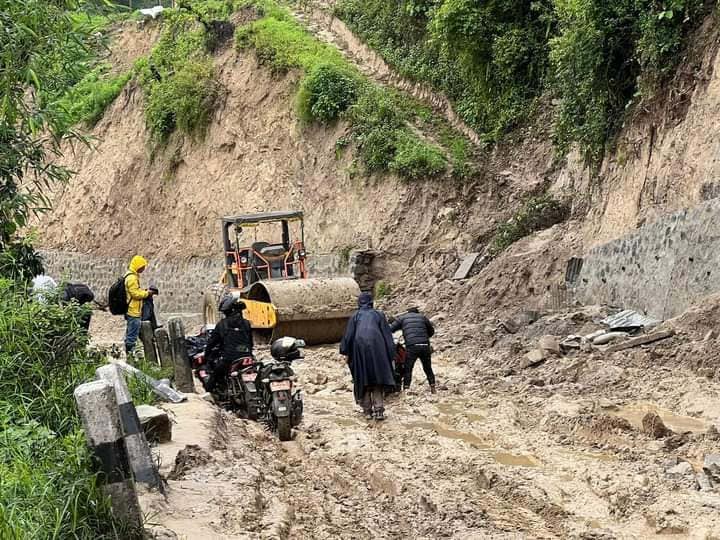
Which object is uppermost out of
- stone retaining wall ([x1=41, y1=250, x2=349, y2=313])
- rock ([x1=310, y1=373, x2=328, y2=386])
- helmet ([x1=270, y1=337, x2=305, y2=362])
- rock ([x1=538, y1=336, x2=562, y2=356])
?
helmet ([x1=270, y1=337, x2=305, y2=362])

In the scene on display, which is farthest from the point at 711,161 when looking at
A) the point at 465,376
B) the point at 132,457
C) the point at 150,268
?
the point at 150,268

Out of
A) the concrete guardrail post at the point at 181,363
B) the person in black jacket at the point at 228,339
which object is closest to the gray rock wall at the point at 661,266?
the person in black jacket at the point at 228,339

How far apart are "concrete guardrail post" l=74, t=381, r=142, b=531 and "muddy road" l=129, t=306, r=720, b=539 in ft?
1.47

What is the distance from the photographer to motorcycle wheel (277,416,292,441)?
1025 centimetres

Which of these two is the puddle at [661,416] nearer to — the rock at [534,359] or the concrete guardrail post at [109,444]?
the rock at [534,359]

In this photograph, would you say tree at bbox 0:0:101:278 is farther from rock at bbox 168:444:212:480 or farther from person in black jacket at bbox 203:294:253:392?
person in black jacket at bbox 203:294:253:392

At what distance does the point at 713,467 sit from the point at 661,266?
23.1ft

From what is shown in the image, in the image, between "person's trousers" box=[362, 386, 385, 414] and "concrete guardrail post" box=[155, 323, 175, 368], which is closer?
"person's trousers" box=[362, 386, 385, 414]

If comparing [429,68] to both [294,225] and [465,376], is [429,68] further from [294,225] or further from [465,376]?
[465,376]

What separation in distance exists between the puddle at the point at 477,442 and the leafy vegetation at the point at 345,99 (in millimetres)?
13920

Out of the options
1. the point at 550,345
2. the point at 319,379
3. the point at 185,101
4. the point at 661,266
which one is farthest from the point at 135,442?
the point at 185,101

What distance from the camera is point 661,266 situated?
14070mm

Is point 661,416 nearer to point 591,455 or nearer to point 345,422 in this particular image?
point 591,455

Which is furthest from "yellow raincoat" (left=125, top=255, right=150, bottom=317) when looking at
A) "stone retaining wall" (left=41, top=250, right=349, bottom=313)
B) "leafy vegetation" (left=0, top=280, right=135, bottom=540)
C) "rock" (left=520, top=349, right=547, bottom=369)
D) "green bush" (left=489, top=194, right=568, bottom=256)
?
"stone retaining wall" (left=41, top=250, right=349, bottom=313)
